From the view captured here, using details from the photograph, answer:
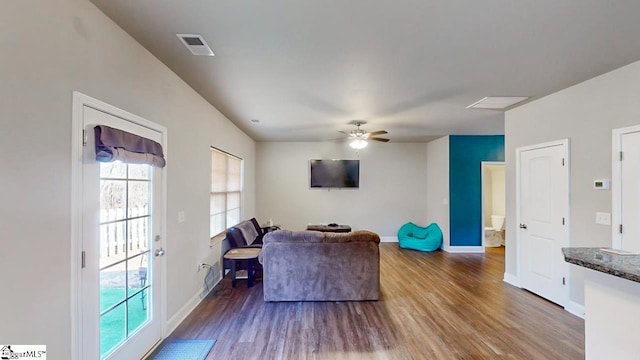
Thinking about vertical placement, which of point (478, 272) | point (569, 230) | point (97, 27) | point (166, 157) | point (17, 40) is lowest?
point (478, 272)

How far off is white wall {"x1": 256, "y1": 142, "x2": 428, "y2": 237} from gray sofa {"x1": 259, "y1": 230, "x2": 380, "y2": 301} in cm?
385

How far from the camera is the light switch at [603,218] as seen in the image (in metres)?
3.05

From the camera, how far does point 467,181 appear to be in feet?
21.6

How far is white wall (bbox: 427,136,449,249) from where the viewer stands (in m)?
6.72

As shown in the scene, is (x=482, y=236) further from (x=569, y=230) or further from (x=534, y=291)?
(x=569, y=230)

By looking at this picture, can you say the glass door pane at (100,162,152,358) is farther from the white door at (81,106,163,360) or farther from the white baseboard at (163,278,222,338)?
the white baseboard at (163,278,222,338)

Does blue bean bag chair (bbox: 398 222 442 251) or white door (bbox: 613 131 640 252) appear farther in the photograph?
blue bean bag chair (bbox: 398 222 442 251)

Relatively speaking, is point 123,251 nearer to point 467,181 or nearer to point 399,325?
point 399,325

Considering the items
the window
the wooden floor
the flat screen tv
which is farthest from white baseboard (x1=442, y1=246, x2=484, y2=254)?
the window

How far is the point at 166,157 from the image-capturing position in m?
2.84

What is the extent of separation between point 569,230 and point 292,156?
5.74 metres

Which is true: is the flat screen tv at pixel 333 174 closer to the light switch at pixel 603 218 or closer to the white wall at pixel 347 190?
the white wall at pixel 347 190

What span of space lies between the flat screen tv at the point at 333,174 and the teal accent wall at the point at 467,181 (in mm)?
2393

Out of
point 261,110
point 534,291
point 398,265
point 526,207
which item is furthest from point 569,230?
point 261,110
